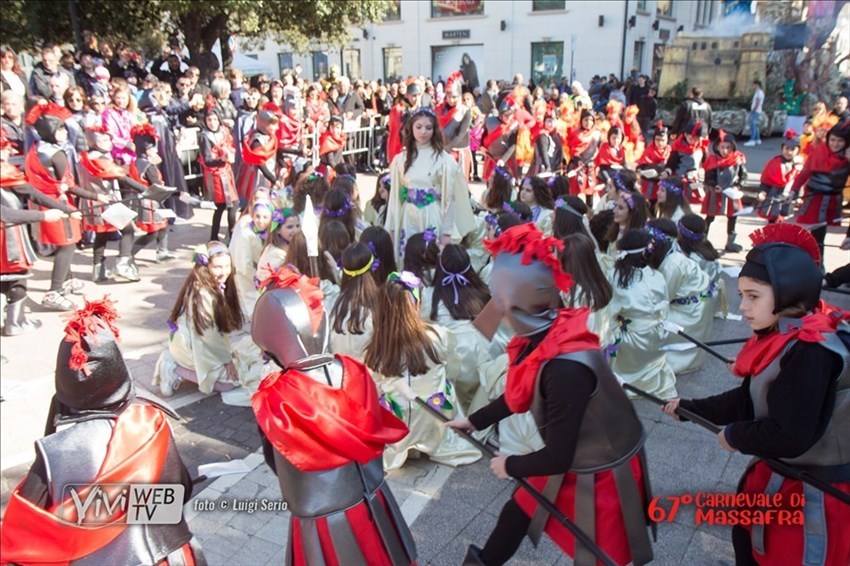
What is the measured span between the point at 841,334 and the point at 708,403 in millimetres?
610

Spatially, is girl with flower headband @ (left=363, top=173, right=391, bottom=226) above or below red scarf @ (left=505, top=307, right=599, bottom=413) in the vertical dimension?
below

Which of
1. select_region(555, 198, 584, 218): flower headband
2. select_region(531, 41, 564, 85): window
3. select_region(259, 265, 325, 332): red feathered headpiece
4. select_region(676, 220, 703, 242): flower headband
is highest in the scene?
select_region(531, 41, 564, 85): window

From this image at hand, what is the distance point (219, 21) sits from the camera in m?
16.8

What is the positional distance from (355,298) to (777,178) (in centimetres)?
691

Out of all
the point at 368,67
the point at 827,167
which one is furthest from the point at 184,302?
the point at 368,67

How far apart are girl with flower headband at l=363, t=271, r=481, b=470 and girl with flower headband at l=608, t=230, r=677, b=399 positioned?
4.74 feet

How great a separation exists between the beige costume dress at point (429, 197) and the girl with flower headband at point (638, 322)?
1.78 meters

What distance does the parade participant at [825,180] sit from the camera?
6754mm

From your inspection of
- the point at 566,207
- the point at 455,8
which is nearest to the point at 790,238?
the point at 566,207

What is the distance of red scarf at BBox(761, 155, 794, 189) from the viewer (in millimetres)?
8453

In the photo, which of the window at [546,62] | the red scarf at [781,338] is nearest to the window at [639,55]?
the window at [546,62]

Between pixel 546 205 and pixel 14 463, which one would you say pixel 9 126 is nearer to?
pixel 14 463

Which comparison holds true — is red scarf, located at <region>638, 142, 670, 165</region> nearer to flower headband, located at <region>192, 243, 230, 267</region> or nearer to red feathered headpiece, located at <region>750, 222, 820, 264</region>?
flower headband, located at <region>192, 243, 230, 267</region>

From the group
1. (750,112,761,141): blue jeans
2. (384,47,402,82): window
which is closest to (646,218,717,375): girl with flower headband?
(750,112,761,141): blue jeans
